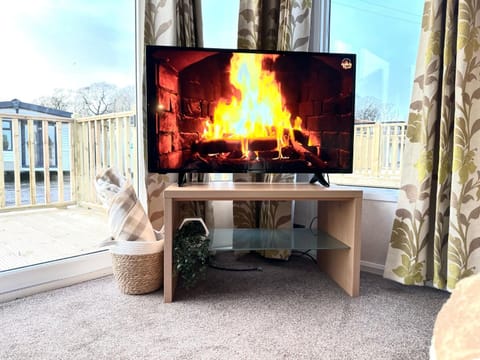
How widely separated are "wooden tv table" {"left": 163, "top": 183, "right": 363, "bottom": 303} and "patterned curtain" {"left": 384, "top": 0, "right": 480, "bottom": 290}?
10.3 inches

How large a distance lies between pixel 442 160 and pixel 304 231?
827mm

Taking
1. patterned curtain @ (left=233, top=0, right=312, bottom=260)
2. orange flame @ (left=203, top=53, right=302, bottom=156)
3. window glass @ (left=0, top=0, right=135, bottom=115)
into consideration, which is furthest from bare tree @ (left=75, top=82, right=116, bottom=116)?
patterned curtain @ (left=233, top=0, right=312, bottom=260)

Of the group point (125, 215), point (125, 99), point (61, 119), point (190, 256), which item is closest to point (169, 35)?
point (125, 99)

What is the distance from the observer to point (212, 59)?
1.64 m

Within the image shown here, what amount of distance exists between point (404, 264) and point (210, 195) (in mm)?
1032

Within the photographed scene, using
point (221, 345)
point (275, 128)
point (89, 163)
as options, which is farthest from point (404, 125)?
point (89, 163)

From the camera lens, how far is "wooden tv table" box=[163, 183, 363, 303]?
1.50 m

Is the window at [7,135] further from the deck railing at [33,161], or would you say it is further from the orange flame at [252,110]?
the orange flame at [252,110]

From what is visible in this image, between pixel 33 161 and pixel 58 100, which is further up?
pixel 58 100

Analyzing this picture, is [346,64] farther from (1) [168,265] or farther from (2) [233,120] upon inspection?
(1) [168,265]

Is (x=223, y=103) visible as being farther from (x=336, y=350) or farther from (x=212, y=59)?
(x=336, y=350)

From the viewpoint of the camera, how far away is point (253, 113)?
1716 mm

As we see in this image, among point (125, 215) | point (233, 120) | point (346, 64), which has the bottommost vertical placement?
point (125, 215)

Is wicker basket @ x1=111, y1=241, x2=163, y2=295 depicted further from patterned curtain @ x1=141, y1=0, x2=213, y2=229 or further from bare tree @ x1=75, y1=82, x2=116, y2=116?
bare tree @ x1=75, y1=82, x2=116, y2=116
